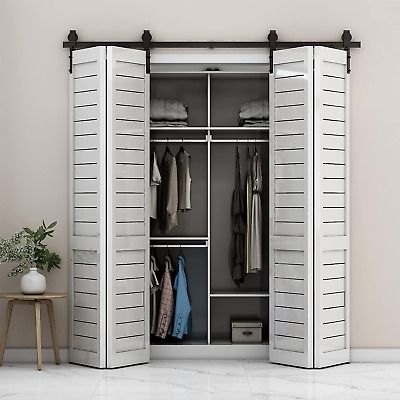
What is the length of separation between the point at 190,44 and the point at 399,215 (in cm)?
210

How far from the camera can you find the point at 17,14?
6.97m

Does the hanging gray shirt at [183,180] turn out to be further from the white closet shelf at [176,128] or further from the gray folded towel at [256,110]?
the gray folded towel at [256,110]

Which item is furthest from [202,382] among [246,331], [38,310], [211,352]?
[38,310]

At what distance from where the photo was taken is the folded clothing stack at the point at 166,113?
737cm


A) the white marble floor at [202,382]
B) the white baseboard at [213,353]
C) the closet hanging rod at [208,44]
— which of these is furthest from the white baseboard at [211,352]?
the closet hanging rod at [208,44]

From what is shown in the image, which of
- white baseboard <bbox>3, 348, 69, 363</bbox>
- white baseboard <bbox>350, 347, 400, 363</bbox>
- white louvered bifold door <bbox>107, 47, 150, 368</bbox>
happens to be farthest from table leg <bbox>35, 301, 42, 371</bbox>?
white baseboard <bbox>350, 347, 400, 363</bbox>

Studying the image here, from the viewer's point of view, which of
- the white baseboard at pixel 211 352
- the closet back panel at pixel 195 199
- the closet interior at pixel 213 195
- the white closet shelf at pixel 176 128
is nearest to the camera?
the white baseboard at pixel 211 352

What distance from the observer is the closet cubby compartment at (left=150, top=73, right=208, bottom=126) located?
768 cm

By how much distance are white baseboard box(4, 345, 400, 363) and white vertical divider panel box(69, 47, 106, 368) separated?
0.33 meters

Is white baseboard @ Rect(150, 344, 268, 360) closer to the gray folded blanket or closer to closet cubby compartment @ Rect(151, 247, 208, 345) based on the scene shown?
closet cubby compartment @ Rect(151, 247, 208, 345)

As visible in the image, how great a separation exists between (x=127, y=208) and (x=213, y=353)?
1.37 meters

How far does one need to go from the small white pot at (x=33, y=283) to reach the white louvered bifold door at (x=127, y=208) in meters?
0.50

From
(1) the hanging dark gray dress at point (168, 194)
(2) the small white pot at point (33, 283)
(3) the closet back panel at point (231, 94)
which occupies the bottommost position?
(2) the small white pot at point (33, 283)

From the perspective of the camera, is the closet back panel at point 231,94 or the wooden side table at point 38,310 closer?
the wooden side table at point 38,310
